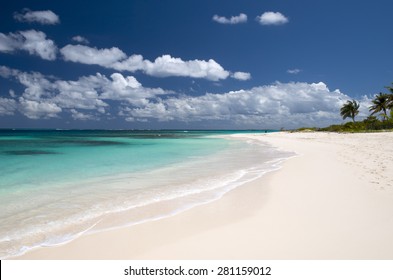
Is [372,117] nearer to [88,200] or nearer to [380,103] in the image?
[380,103]

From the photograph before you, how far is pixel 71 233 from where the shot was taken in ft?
14.9

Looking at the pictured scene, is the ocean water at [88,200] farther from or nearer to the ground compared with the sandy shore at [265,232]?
nearer to the ground

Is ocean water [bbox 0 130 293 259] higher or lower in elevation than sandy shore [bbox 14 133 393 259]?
lower

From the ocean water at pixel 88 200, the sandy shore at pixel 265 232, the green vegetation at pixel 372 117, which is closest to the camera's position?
the sandy shore at pixel 265 232

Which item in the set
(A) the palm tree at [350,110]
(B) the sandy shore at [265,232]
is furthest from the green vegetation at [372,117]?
(B) the sandy shore at [265,232]

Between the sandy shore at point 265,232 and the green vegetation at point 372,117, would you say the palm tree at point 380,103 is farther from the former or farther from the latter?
the sandy shore at point 265,232

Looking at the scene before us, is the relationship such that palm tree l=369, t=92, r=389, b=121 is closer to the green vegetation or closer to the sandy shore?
the green vegetation

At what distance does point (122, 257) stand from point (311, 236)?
3.03 metres

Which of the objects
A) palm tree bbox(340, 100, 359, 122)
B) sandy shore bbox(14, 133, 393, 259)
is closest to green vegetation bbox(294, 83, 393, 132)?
palm tree bbox(340, 100, 359, 122)

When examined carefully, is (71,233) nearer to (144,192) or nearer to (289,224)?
(144,192)

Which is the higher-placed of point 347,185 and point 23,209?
point 347,185

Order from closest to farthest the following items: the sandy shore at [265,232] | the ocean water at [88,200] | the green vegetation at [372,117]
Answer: the sandy shore at [265,232]
the ocean water at [88,200]
the green vegetation at [372,117]

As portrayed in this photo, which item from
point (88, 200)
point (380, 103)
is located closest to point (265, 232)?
point (88, 200)
